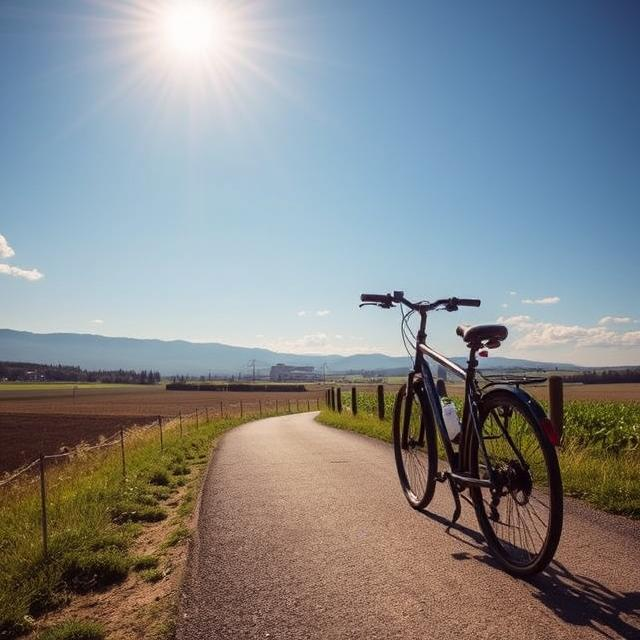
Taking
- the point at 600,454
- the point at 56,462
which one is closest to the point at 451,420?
the point at 600,454

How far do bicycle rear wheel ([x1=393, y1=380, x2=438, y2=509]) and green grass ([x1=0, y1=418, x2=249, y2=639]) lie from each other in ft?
8.62

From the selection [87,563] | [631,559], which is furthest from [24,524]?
[631,559]

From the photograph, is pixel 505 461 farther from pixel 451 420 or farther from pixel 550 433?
pixel 451 420

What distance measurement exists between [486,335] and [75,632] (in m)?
3.76

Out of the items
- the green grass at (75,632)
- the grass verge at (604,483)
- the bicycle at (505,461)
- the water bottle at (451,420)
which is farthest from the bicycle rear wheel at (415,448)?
the green grass at (75,632)

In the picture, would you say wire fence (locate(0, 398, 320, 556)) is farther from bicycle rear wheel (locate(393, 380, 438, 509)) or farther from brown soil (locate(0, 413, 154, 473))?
bicycle rear wheel (locate(393, 380, 438, 509))

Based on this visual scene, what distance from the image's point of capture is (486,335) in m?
4.22

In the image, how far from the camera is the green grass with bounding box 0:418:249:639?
164 inches

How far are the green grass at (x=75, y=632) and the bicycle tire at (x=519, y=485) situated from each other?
2924 millimetres

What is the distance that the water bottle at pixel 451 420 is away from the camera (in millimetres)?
4574

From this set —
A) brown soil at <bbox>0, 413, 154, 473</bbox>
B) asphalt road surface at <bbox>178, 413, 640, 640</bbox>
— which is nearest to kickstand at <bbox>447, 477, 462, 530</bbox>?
Answer: asphalt road surface at <bbox>178, 413, 640, 640</bbox>

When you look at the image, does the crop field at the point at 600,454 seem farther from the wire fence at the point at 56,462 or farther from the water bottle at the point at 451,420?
the wire fence at the point at 56,462

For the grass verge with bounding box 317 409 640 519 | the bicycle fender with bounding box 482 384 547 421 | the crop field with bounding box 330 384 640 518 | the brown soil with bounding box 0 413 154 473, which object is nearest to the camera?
the bicycle fender with bounding box 482 384 547 421

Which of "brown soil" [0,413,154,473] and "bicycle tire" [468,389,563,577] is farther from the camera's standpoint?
"brown soil" [0,413,154,473]
